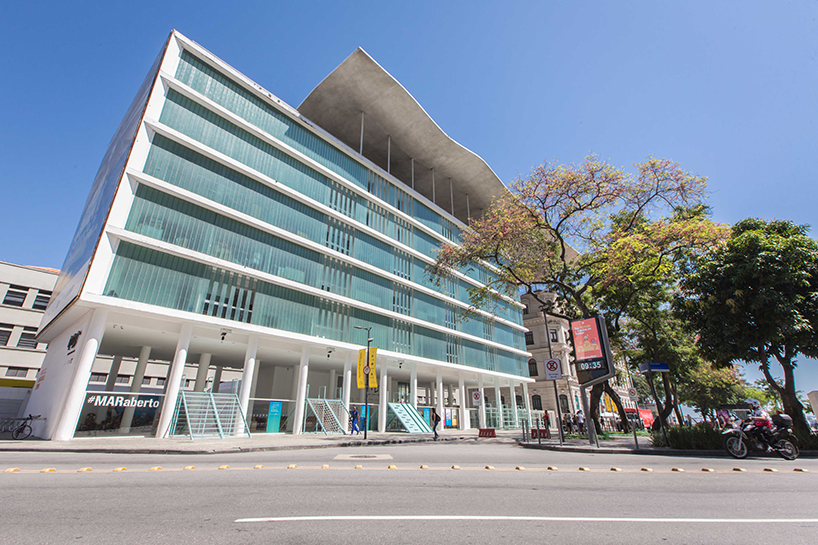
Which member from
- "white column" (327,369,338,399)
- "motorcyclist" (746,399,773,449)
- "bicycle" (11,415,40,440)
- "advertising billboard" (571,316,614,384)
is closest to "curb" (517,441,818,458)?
"motorcyclist" (746,399,773,449)

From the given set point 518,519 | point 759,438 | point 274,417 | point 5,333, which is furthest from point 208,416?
point 5,333

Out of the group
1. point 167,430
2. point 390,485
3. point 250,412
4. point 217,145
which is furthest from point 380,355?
point 390,485

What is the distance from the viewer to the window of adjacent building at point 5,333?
36.0m

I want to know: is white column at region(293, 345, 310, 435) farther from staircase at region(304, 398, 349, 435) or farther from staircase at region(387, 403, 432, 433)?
staircase at region(387, 403, 432, 433)

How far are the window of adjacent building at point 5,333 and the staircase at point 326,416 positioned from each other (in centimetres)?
3326

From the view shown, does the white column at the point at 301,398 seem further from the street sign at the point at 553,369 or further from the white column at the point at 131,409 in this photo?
the street sign at the point at 553,369

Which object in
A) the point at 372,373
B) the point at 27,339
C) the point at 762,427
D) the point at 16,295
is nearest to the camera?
the point at 762,427

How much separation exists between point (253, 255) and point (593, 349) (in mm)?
18886

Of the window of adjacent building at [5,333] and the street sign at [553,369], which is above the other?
the window of adjacent building at [5,333]

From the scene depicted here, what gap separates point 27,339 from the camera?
37.1 m

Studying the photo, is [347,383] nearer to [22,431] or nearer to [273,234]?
[273,234]

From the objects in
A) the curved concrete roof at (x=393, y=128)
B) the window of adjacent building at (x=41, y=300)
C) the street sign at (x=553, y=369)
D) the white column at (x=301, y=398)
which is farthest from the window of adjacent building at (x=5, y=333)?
the street sign at (x=553, y=369)

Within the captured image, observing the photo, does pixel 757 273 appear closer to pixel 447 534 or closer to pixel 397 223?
pixel 447 534

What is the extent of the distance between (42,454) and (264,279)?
A: 12.2m
